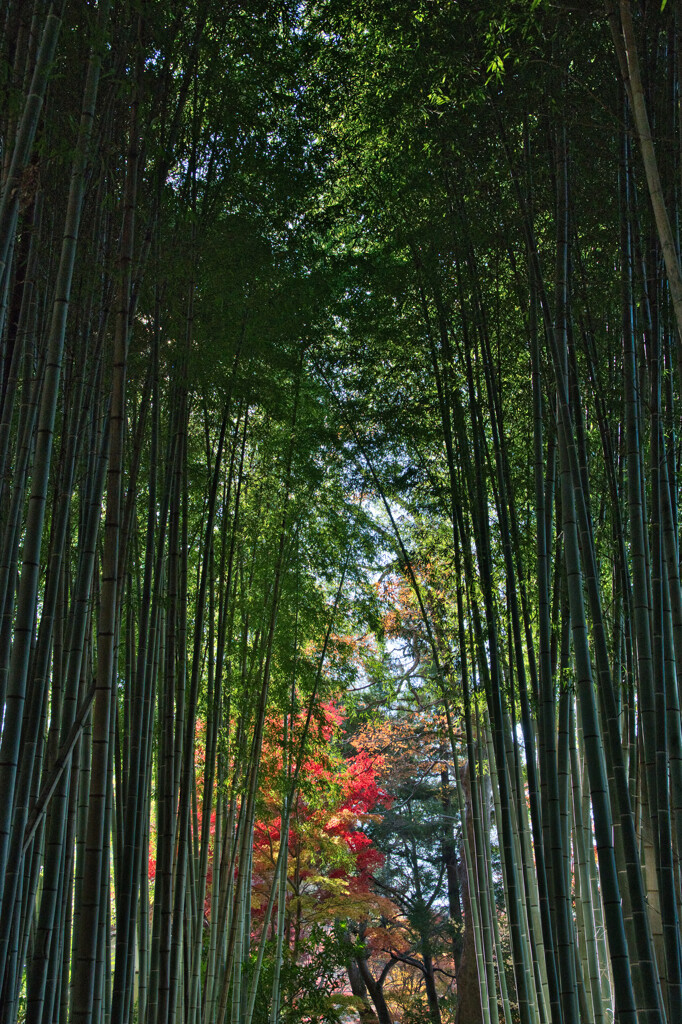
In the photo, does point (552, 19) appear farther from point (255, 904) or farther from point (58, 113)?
point (255, 904)

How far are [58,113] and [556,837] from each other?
10.3ft

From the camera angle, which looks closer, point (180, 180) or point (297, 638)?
point (180, 180)

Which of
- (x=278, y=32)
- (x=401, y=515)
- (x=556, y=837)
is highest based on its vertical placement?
(x=278, y=32)

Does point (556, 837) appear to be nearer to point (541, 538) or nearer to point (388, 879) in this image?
point (541, 538)

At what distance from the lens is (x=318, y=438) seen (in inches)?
245

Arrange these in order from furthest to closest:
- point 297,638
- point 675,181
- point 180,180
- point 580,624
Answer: point 297,638 → point 180,180 → point 675,181 → point 580,624

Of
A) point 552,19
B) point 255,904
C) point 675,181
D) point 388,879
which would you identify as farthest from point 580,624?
point 388,879

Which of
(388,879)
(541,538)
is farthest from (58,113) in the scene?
(388,879)

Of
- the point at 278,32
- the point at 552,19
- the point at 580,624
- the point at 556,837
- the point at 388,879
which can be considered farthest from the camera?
the point at 388,879

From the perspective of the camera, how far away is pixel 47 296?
313 centimetres

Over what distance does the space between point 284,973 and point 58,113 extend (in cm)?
699

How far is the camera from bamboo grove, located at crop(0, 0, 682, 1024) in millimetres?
2625

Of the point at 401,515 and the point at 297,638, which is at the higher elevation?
the point at 401,515

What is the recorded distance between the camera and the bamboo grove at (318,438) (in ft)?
8.61
